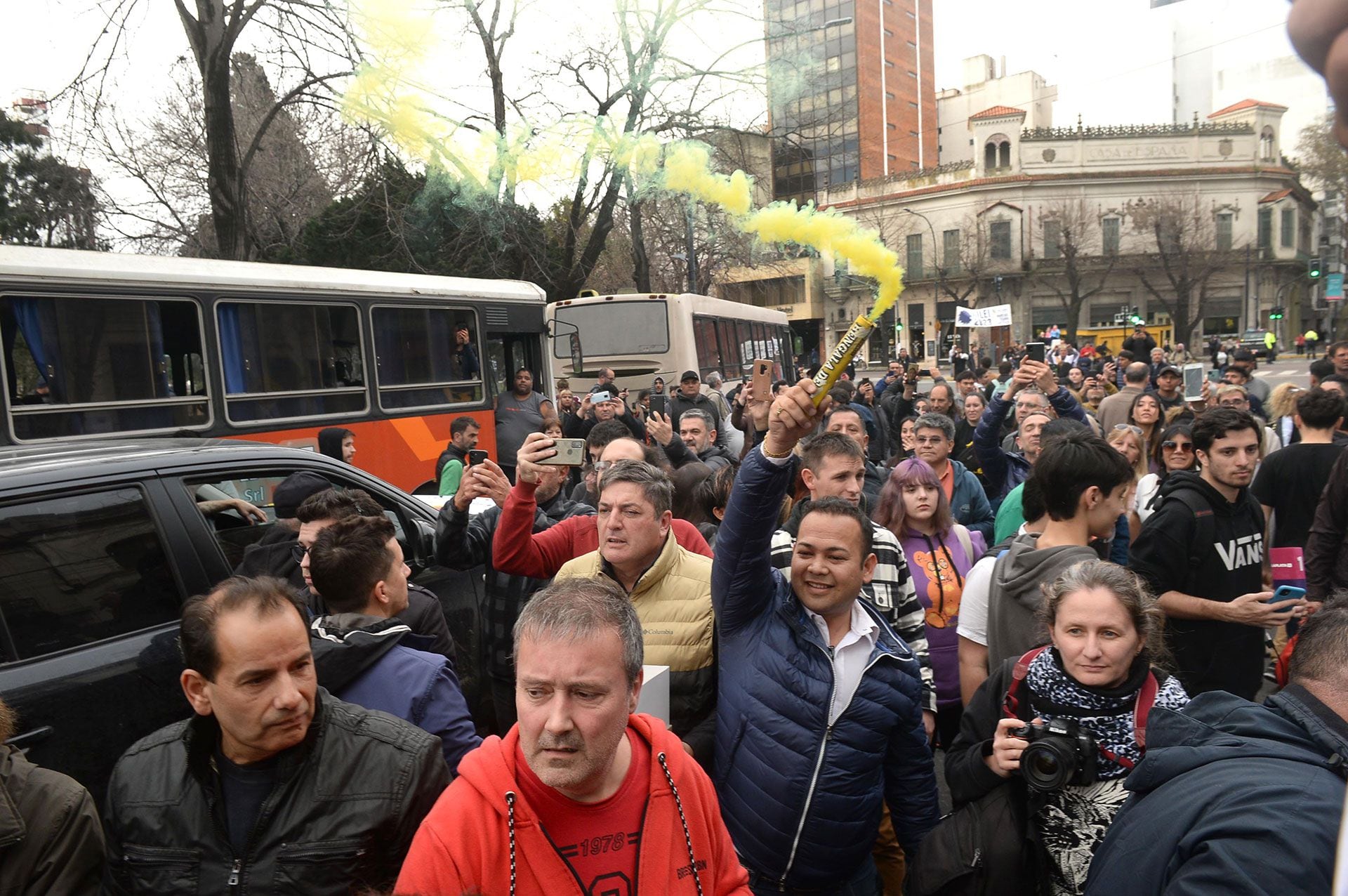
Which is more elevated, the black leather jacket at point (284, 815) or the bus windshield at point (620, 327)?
the bus windshield at point (620, 327)

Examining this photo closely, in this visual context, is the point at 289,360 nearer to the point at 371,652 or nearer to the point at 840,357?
the point at 371,652

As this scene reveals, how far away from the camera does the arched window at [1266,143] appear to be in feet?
4.49

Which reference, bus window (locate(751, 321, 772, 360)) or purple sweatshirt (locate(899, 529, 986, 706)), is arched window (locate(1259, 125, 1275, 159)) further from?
bus window (locate(751, 321, 772, 360))

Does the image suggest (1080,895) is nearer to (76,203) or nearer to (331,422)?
(331,422)

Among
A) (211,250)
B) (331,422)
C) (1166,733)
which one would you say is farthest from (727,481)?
(211,250)

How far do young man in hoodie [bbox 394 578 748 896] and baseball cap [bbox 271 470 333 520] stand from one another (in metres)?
2.25

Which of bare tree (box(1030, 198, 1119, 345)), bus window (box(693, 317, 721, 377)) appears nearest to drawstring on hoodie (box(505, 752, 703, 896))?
bus window (box(693, 317, 721, 377))

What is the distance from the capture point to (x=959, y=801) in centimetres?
256

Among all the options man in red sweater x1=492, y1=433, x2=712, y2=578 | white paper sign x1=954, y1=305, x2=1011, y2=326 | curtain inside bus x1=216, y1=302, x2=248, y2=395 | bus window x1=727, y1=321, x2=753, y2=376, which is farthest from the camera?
bus window x1=727, y1=321, x2=753, y2=376

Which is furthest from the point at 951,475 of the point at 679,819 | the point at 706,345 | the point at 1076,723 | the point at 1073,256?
the point at 1073,256

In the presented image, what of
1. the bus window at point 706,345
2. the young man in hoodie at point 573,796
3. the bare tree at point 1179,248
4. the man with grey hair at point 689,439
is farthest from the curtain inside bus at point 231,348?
the bare tree at point 1179,248

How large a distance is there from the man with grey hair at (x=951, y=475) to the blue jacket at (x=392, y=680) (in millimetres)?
3613

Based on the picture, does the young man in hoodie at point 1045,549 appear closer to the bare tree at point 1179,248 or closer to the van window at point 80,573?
the van window at point 80,573

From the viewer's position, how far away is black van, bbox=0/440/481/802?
2770 millimetres
